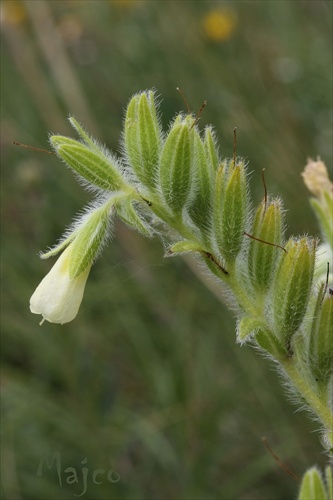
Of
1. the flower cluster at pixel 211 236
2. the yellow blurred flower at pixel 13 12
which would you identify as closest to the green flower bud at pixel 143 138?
the flower cluster at pixel 211 236

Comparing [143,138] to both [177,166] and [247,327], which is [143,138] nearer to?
[177,166]

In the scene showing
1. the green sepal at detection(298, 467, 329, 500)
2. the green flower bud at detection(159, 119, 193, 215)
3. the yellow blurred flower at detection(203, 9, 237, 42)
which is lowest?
the green sepal at detection(298, 467, 329, 500)

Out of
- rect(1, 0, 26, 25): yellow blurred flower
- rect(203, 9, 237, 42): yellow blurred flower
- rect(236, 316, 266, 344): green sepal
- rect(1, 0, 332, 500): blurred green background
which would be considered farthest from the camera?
rect(203, 9, 237, 42): yellow blurred flower

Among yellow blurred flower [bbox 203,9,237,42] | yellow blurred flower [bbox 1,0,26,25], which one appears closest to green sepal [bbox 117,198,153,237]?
yellow blurred flower [bbox 1,0,26,25]

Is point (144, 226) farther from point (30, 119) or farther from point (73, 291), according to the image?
point (30, 119)

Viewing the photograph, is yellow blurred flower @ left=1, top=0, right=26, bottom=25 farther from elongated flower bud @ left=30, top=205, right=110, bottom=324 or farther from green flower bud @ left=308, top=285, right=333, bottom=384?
green flower bud @ left=308, top=285, right=333, bottom=384

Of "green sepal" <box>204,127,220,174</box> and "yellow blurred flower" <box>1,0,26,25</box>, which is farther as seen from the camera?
"yellow blurred flower" <box>1,0,26,25</box>

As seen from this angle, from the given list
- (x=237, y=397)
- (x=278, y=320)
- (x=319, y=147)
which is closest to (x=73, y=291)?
(x=278, y=320)
